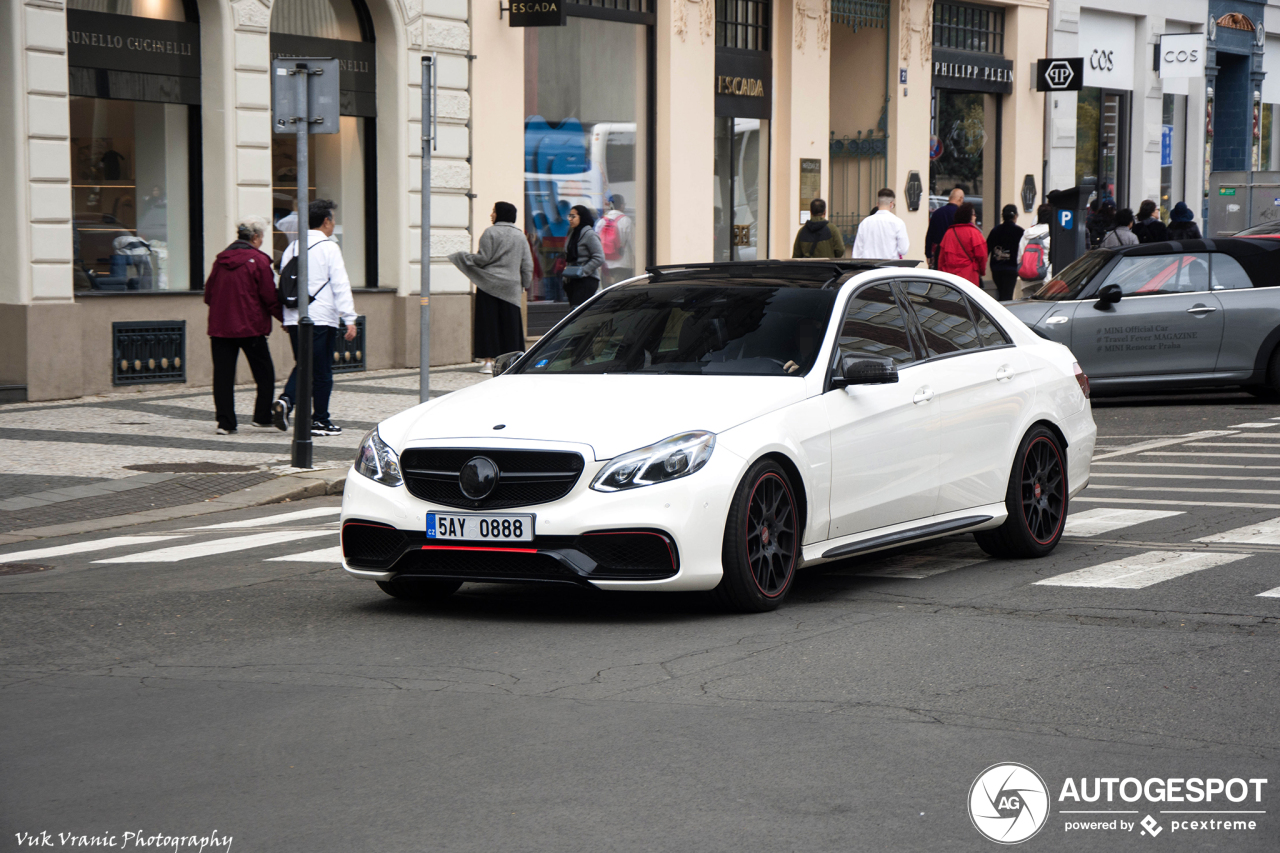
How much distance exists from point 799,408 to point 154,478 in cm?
655

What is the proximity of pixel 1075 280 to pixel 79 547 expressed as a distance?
35.7ft

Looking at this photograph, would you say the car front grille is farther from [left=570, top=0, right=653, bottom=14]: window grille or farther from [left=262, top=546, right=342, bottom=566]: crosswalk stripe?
[left=570, top=0, right=653, bottom=14]: window grille

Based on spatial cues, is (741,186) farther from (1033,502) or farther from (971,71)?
(1033,502)

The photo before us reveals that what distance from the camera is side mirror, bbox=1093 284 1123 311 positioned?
17.6 m

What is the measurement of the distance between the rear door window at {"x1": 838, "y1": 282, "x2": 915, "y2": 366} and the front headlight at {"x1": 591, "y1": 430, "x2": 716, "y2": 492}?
4.07ft

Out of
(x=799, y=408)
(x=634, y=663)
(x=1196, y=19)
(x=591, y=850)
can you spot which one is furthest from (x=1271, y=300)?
(x=1196, y=19)

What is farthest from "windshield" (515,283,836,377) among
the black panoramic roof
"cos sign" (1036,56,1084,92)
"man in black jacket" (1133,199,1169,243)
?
"cos sign" (1036,56,1084,92)

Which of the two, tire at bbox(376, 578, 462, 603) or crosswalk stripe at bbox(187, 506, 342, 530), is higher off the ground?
tire at bbox(376, 578, 462, 603)

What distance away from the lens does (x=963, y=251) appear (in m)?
22.2

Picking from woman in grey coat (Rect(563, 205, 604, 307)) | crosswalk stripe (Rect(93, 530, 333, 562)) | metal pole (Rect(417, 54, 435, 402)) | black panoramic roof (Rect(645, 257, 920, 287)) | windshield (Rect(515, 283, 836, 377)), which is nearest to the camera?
windshield (Rect(515, 283, 836, 377))

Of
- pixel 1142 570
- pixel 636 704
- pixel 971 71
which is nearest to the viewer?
pixel 636 704

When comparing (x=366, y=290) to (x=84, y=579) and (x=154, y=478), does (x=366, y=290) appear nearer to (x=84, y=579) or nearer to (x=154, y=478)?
(x=154, y=478)

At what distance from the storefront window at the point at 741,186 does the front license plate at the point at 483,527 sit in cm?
1990

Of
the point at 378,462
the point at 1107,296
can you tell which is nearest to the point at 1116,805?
the point at 378,462
